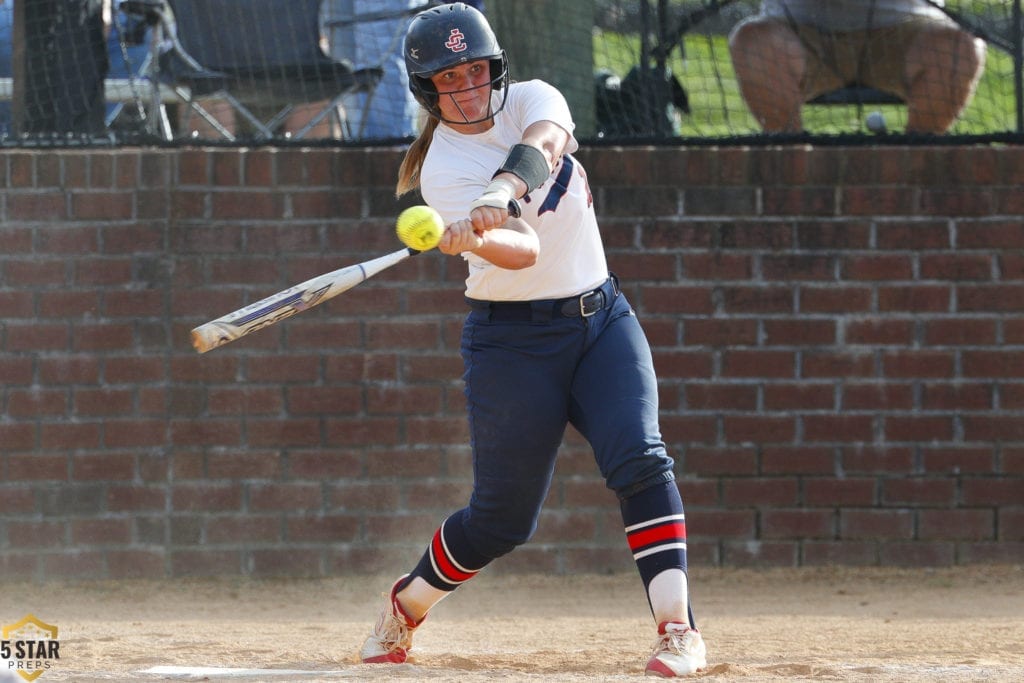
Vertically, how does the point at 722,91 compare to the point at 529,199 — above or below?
above

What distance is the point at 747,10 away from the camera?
611 cm

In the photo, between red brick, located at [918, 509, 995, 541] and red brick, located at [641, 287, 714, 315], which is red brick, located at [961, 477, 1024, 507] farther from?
red brick, located at [641, 287, 714, 315]

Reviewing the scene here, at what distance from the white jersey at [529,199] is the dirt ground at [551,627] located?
1.04 metres

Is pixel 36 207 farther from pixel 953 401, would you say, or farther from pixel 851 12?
pixel 953 401

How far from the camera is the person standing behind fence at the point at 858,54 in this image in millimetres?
5871

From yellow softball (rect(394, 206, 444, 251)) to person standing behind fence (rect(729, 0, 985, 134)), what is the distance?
2.98 meters

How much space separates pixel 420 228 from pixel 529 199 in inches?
19.4

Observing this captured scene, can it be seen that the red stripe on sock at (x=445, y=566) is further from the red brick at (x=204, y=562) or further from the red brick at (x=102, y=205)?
the red brick at (x=102, y=205)

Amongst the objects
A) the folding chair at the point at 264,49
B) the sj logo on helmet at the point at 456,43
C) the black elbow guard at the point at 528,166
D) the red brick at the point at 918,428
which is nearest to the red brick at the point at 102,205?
the folding chair at the point at 264,49

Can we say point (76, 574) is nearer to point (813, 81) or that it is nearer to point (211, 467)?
point (211, 467)

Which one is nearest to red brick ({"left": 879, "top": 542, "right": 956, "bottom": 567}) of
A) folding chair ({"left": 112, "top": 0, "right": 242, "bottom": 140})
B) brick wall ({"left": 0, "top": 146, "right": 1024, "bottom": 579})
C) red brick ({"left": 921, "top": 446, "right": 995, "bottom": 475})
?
brick wall ({"left": 0, "top": 146, "right": 1024, "bottom": 579})

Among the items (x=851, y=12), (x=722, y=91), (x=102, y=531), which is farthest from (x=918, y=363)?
(x=102, y=531)

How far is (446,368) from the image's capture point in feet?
17.9

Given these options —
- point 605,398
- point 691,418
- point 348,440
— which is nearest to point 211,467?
point 348,440
